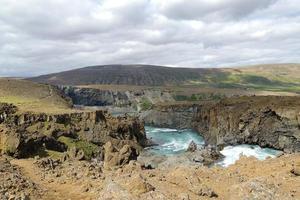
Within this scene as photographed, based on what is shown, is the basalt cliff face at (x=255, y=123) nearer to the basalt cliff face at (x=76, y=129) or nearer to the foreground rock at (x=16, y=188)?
the basalt cliff face at (x=76, y=129)

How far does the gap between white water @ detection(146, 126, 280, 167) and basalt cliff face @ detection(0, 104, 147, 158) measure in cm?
597

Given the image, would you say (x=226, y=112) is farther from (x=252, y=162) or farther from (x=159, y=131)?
(x=252, y=162)

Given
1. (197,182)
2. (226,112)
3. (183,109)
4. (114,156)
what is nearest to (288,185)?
(197,182)

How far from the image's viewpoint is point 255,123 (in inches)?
3620

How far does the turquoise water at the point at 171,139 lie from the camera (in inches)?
3526

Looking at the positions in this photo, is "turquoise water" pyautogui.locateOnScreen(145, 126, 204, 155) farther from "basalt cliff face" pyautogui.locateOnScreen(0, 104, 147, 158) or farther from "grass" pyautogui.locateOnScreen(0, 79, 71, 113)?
"grass" pyautogui.locateOnScreen(0, 79, 71, 113)

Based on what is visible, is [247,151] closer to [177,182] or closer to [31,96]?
[31,96]

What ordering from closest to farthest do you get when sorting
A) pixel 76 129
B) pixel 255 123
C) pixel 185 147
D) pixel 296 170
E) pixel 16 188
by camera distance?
pixel 16 188 < pixel 296 170 < pixel 76 129 < pixel 255 123 < pixel 185 147

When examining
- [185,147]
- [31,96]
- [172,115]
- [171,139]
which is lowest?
[171,139]

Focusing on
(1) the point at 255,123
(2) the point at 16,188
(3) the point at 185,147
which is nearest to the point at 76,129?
(3) the point at 185,147

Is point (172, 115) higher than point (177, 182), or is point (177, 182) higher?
point (177, 182)

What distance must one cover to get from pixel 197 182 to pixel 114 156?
2383cm

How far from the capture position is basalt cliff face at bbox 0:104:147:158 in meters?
69.8

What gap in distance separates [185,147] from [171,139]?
13.2 metres
